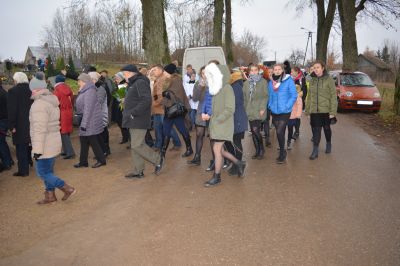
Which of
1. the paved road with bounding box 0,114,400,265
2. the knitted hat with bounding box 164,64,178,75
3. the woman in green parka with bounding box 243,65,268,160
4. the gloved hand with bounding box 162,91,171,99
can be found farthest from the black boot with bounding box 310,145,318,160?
the knitted hat with bounding box 164,64,178,75

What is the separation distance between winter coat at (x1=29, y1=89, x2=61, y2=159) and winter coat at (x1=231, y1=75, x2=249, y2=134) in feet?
9.16

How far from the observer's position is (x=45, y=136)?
5.10m

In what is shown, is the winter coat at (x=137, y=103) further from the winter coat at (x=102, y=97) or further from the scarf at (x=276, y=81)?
the scarf at (x=276, y=81)

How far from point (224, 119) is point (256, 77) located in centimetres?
206

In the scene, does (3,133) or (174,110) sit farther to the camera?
(3,133)

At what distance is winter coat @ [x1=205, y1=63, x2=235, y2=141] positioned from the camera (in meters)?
5.60

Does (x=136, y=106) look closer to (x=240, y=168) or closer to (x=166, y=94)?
(x=166, y=94)

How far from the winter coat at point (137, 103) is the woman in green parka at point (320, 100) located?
137 inches

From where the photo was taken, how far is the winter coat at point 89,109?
686 cm

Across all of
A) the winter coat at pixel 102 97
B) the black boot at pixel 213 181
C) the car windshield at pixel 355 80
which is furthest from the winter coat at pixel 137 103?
the car windshield at pixel 355 80

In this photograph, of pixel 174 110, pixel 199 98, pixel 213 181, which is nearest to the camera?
pixel 213 181

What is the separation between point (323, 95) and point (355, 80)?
9.06 metres

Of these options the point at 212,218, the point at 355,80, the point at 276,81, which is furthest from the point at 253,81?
the point at 355,80

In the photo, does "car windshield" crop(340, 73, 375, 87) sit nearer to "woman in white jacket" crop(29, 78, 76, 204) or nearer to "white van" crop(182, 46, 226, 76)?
"white van" crop(182, 46, 226, 76)
